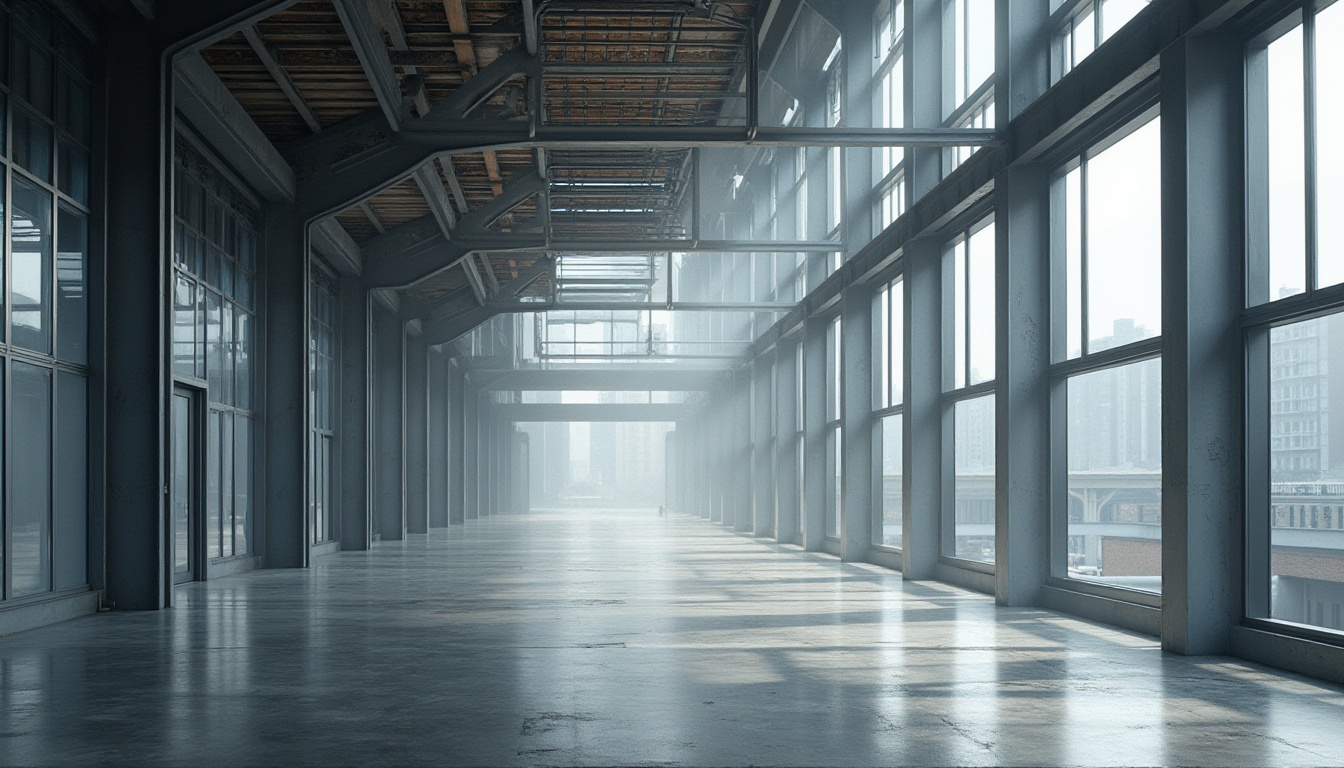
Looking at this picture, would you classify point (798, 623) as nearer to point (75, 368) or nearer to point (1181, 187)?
point (1181, 187)

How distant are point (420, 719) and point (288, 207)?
14.4m

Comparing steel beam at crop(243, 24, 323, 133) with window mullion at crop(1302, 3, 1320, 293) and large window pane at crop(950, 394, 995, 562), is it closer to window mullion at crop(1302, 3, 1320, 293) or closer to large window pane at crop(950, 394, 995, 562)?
large window pane at crop(950, 394, 995, 562)

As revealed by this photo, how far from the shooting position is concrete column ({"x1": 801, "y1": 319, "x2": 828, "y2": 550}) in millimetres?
26172

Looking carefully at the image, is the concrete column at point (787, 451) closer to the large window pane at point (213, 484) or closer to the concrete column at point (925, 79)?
the concrete column at point (925, 79)

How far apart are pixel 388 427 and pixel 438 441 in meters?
8.85

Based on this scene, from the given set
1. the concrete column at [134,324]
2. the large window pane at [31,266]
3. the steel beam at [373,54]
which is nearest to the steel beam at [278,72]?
the steel beam at [373,54]

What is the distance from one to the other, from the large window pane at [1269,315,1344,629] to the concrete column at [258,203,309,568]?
15.1m

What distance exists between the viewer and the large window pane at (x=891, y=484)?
20.8m

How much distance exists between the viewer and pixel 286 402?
20.3 m

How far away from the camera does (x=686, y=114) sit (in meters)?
22.0

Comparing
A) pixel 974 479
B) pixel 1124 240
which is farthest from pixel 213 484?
pixel 1124 240

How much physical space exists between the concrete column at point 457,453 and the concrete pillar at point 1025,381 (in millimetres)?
31565

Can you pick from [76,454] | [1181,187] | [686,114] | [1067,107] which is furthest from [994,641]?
[686,114]

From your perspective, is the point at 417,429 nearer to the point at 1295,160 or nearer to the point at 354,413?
the point at 354,413
